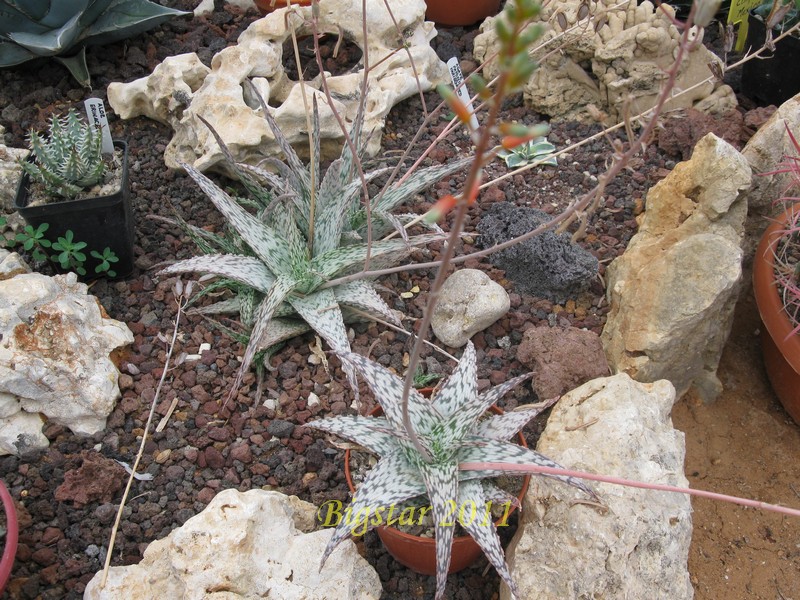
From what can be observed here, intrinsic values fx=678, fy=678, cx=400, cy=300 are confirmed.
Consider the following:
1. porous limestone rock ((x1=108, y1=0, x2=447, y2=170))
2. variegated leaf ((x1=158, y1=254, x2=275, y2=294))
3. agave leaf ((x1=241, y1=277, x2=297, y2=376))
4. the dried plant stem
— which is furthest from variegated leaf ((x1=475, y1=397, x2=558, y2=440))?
porous limestone rock ((x1=108, y1=0, x2=447, y2=170))

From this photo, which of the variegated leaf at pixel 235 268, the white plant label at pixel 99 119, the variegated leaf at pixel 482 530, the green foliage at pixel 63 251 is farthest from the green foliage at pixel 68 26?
the variegated leaf at pixel 482 530

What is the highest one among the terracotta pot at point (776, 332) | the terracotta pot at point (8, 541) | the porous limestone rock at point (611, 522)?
the terracotta pot at point (8, 541)

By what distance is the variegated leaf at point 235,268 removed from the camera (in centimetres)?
191

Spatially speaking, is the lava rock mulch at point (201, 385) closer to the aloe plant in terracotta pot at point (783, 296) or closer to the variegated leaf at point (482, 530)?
the variegated leaf at point (482, 530)

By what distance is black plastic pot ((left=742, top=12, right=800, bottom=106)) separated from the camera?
2.89 metres

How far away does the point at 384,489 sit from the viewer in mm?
1505

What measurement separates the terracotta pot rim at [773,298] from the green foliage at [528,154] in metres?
0.89

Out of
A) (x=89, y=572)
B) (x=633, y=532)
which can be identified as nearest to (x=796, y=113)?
(x=633, y=532)

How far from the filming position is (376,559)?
1.76 metres

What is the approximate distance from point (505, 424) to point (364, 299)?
1.96 feet

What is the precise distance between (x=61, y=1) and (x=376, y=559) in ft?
7.66

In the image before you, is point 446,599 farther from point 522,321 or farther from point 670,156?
point 670,156

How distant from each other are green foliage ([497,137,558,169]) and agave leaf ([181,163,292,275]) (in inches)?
43.7

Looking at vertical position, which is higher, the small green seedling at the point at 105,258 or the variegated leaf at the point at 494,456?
the small green seedling at the point at 105,258
